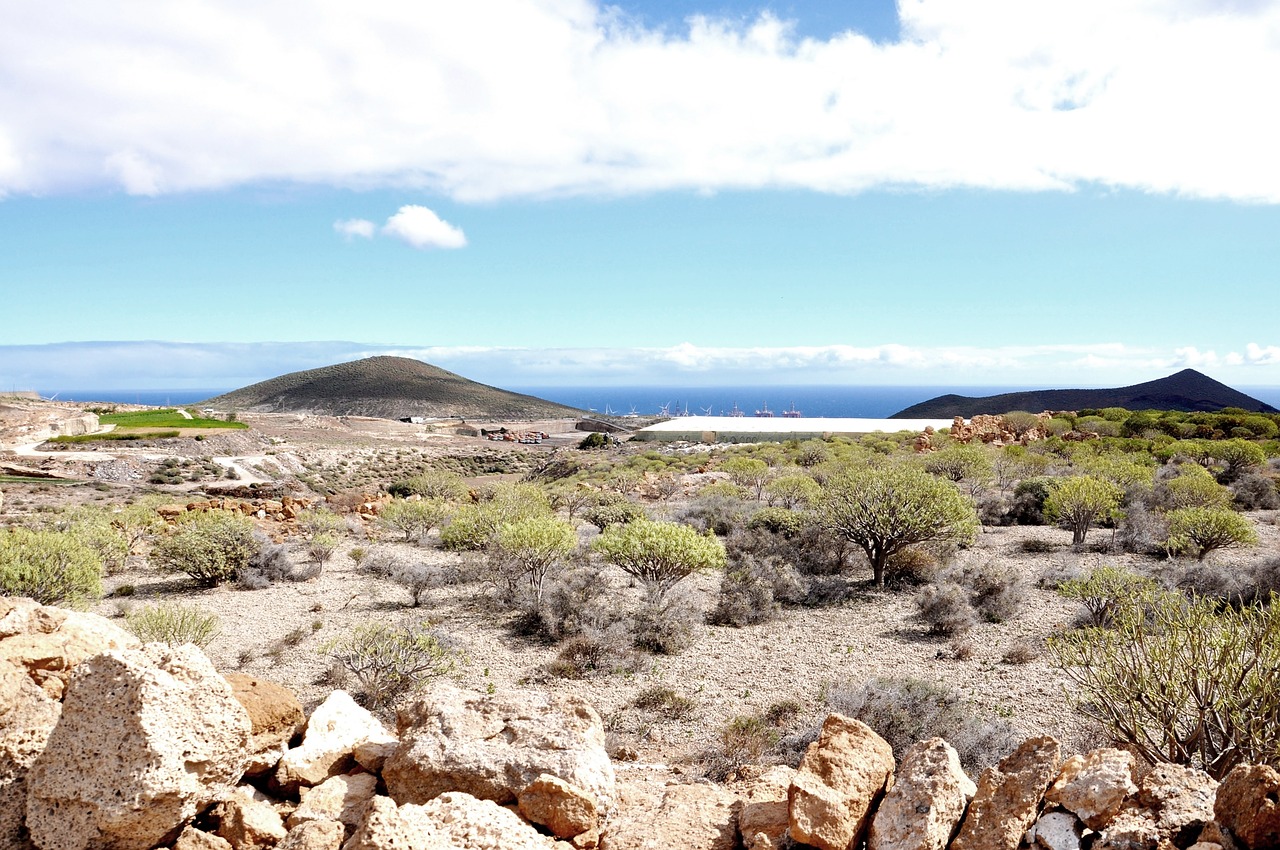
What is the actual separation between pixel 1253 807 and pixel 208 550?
64.1 ft

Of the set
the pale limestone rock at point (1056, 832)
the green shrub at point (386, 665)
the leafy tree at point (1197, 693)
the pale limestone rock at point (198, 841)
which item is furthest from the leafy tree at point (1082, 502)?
the pale limestone rock at point (198, 841)

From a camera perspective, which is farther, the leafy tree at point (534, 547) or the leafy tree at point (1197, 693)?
the leafy tree at point (534, 547)

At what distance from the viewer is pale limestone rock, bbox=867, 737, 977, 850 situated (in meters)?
4.45

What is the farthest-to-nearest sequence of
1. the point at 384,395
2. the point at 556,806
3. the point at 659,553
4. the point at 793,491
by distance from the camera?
the point at 384,395
the point at 793,491
the point at 659,553
the point at 556,806

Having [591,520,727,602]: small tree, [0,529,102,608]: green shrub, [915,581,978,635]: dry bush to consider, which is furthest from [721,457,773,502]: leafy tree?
[0,529,102,608]: green shrub

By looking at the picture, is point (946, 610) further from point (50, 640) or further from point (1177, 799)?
point (50, 640)

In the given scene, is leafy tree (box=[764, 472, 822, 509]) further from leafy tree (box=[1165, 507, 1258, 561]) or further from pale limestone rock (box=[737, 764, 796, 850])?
pale limestone rock (box=[737, 764, 796, 850])

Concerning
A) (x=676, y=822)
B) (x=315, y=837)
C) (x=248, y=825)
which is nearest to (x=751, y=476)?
(x=676, y=822)

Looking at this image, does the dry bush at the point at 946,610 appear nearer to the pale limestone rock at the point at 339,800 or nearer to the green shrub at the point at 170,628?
the pale limestone rock at the point at 339,800

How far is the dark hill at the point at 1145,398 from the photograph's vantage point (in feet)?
257

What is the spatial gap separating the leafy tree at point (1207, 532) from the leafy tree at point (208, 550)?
76.4 ft

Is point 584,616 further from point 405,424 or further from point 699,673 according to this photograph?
point 405,424

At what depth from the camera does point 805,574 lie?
712 inches

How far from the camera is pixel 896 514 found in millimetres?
17000
